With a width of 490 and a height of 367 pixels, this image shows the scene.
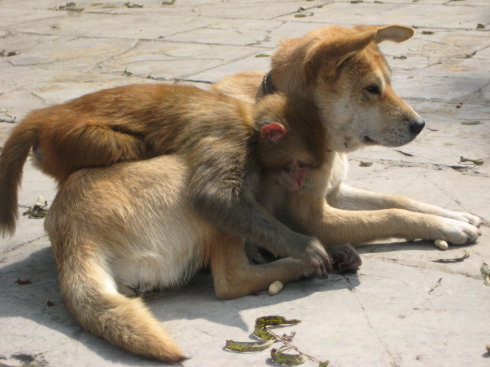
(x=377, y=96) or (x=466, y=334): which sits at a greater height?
(x=377, y=96)

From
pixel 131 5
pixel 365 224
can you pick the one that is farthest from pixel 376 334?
pixel 131 5

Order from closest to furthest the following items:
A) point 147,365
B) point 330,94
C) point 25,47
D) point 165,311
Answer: point 147,365 < point 165,311 < point 330,94 < point 25,47

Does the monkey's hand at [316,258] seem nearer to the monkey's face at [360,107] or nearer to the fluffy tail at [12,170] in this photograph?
the monkey's face at [360,107]

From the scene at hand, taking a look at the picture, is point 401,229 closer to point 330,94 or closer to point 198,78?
point 330,94

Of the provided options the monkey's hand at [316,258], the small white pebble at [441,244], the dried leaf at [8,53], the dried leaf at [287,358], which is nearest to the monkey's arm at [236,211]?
the monkey's hand at [316,258]

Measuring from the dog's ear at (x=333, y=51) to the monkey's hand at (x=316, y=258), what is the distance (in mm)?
1049

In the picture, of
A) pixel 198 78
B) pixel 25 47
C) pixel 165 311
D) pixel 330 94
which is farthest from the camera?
pixel 25 47

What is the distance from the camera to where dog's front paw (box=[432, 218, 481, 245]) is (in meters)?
4.63

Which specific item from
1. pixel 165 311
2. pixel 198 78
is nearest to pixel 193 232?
pixel 165 311

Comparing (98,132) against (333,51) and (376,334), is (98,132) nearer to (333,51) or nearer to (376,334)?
(333,51)

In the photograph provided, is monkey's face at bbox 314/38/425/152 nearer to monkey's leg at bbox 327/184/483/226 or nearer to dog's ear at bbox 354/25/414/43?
dog's ear at bbox 354/25/414/43

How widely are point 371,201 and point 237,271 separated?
1451 mm

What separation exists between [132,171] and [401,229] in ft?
5.45

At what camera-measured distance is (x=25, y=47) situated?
34.3 feet
